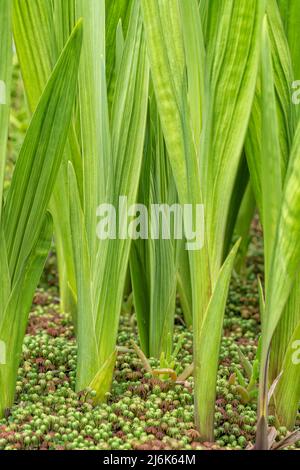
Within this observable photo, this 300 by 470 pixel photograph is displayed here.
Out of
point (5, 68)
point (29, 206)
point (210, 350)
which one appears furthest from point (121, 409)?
point (5, 68)

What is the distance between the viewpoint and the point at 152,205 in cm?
126

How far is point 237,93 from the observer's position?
984 mm

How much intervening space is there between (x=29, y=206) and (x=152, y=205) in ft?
0.87

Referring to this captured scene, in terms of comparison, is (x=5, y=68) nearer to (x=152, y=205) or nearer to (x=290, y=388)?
(x=152, y=205)

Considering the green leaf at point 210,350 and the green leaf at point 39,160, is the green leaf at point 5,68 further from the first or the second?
the green leaf at point 210,350

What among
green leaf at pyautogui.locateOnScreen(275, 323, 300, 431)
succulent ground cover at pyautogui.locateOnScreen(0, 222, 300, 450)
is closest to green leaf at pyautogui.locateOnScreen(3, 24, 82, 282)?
succulent ground cover at pyautogui.locateOnScreen(0, 222, 300, 450)

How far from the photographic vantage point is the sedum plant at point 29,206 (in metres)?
1.00

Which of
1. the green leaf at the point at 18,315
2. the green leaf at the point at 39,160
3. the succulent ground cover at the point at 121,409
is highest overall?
the green leaf at the point at 39,160

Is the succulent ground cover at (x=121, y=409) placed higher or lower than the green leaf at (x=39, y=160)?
lower

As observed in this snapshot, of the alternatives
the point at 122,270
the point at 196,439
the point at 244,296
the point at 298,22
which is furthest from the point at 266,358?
the point at 244,296

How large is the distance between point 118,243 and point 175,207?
6.6 inches

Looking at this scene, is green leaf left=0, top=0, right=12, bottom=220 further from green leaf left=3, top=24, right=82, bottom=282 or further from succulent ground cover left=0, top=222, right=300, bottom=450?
succulent ground cover left=0, top=222, right=300, bottom=450

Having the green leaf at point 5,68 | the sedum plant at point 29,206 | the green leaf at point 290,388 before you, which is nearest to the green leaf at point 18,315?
the sedum plant at point 29,206
